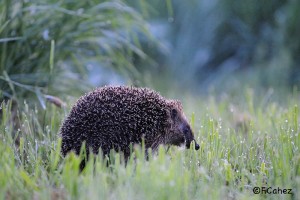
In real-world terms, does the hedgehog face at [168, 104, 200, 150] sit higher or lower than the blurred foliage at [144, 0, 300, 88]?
lower

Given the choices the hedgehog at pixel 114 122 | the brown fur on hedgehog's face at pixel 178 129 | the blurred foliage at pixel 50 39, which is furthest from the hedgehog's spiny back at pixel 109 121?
the blurred foliage at pixel 50 39

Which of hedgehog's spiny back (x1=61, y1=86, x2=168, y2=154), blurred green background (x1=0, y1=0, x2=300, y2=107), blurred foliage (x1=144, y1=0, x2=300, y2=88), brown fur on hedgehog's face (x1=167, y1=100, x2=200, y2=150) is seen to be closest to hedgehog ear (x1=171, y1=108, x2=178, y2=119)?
brown fur on hedgehog's face (x1=167, y1=100, x2=200, y2=150)

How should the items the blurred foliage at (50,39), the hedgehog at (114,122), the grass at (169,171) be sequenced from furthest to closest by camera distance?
the blurred foliage at (50,39), the hedgehog at (114,122), the grass at (169,171)

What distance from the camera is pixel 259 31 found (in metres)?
9.89

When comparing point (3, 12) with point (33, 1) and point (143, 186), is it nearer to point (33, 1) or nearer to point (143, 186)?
point (33, 1)

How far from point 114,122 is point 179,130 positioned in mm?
881

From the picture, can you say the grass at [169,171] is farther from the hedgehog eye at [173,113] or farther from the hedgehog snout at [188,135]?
the hedgehog eye at [173,113]

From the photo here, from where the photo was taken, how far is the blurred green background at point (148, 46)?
598cm

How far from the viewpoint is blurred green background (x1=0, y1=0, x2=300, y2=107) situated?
5.98m

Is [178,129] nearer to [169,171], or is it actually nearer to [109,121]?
[109,121]

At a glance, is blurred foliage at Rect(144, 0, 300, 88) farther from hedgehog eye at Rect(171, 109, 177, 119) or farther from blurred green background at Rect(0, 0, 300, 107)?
hedgehog eye at Rect(171, 109, 177, 119)

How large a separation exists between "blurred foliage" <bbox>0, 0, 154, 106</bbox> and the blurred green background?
1 cm

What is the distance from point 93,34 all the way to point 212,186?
339cm

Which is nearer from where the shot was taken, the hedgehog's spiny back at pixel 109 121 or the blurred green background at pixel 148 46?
the hedgehog's spiny back at pixel 109 121
